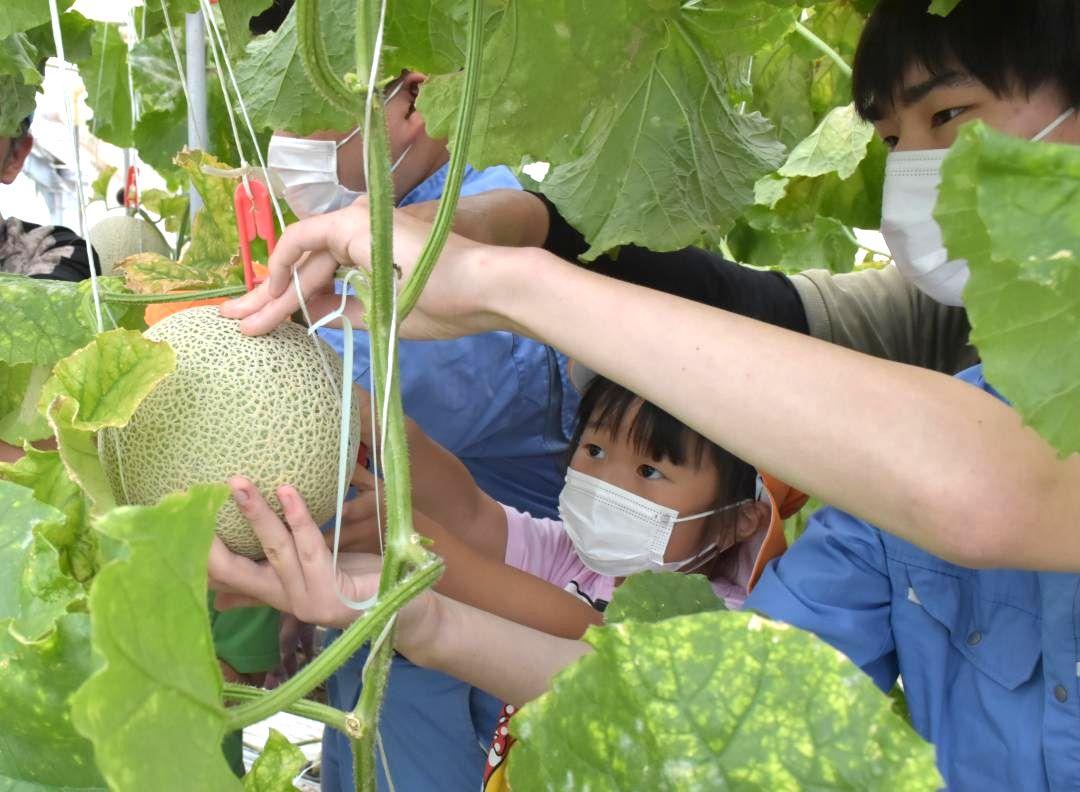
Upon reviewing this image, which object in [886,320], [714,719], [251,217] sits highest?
[251,217]

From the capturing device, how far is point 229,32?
122 centimetres

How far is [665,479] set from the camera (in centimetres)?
163

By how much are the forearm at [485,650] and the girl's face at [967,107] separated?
0.76 meters

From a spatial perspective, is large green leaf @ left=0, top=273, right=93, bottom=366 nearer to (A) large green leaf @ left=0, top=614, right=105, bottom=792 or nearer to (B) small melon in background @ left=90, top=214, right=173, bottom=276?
(A) large green leaf @ left=0, top=614, right=105, bottom=792

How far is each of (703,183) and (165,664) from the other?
36.9 inches

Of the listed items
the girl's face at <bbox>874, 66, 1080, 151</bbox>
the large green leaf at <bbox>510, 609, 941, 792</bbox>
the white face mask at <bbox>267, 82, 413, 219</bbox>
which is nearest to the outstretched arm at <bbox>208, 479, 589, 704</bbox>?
Result: the large green leaf at <bbox>510, 609, 941, 792</bbox>

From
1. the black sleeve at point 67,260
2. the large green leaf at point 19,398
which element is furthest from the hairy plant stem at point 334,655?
the black sleeve at point 67,260

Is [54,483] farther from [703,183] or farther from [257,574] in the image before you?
[703,183]

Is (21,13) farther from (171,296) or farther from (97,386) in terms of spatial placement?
(97,386)

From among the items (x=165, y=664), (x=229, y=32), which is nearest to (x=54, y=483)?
(x=165, y=664)

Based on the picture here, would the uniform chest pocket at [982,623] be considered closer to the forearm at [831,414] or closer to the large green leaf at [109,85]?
the forearm at [831,414]

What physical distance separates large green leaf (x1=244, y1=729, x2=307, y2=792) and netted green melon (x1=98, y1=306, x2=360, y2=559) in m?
0.25

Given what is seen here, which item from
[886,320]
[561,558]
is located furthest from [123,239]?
[886,320]

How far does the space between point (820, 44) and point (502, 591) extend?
1096mm
